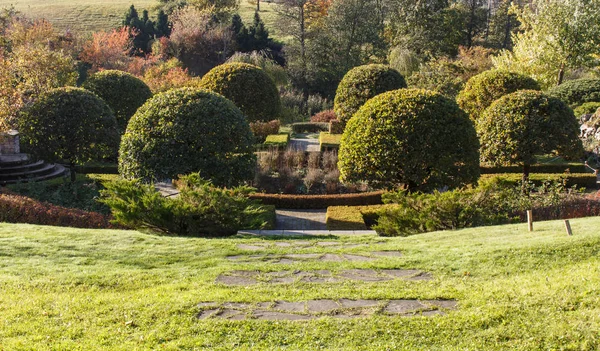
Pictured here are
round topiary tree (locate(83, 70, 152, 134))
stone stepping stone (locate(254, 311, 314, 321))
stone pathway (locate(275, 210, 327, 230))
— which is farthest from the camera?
round topiary tree (locate(83, 70, 152, 134))

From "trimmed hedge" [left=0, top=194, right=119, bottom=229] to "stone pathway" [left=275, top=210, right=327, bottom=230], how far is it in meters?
4.06

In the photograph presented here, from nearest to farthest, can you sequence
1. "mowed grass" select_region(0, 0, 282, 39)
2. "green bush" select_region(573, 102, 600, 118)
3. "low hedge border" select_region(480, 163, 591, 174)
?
"low hedge border" select_region(480, 163, 591, 174)
"green bush" select_region(573, 102, 600, 118)
"mowed grass" select_region(0, 0, 282, 39)

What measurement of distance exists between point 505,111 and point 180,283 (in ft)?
35.9

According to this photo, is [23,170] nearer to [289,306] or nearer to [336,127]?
[336,127]

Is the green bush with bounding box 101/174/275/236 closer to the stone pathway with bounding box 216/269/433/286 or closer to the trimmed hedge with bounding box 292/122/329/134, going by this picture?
the stone pathway with bounding box 216/269/433/286

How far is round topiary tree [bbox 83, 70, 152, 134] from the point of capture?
21.3 meters

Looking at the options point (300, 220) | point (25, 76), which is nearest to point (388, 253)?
point (300, 220)

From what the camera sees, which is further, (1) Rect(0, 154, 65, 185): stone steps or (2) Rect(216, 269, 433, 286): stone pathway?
(1) Rect(0, 154, 65, 185): stone steps

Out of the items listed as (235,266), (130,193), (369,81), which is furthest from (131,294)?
(369,81)

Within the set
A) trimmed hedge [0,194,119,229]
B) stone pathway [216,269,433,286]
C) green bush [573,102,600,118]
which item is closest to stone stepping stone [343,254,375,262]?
stone pathway [216,269,433,286]

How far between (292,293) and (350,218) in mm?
6575

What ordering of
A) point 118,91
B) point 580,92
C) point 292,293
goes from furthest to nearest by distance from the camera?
point 580,92 < point 118,91 < point 292,293

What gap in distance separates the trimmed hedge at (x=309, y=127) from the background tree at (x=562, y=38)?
934cm

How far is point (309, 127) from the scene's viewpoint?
29672mm
